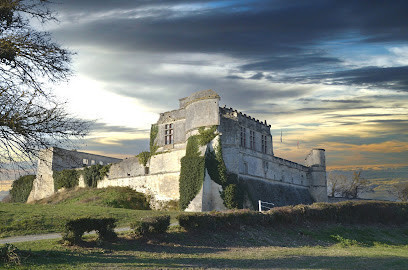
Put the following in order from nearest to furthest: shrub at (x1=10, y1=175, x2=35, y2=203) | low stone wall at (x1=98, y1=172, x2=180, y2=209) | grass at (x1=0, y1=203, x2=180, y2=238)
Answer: grass at (x1=0, y1=203, x2=180, y2=238) < low stone wall at (x1=98, y1=172, x2=180, y2=209) < shrub at (x1=10, y1=175, x2=35, y2=203)

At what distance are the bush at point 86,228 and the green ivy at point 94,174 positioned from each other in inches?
1063

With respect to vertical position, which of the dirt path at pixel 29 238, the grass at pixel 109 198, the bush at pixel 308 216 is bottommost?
the dirt path at pixel 29 238

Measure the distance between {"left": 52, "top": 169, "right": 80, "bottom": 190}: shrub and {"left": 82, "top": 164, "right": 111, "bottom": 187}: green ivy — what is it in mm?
1925

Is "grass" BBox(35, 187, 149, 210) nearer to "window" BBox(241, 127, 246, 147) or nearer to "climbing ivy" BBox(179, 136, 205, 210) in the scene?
"climbing ivy" BBox(179, 136, 205, 210)

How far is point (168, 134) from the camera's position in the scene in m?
39.4

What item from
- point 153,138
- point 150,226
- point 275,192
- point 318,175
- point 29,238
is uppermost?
point 153,138

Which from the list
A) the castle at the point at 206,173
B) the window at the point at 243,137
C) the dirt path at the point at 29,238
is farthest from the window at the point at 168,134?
the dirt path at the point at 29,238

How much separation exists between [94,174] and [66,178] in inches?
194

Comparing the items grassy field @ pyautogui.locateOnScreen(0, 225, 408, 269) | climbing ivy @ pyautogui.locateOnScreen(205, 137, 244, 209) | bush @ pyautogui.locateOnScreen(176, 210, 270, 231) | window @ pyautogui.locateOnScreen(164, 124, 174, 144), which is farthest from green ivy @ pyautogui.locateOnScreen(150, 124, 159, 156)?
grassy field @ pyautogui.locateOnScreen(0, 225, 408, 269)

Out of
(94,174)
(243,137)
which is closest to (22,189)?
(94,174)

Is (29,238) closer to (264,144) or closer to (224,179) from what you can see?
(224,179)

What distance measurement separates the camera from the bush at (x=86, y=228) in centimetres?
1574

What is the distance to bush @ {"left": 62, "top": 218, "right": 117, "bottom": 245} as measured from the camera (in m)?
15.7

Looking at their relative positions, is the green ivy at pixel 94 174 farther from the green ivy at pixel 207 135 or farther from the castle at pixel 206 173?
the green ivy at pixel 207 135
